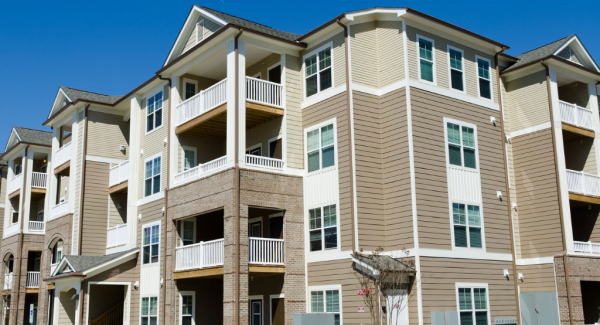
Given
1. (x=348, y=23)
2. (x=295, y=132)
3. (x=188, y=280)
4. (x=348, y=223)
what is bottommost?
(x=188, y=280)

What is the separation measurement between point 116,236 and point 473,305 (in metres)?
19.4

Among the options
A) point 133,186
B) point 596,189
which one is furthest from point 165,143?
point 596,189

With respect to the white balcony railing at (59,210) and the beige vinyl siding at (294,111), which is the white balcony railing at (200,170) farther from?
the white balcony railing at (59,210)

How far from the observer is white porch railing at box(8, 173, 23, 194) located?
44.1m

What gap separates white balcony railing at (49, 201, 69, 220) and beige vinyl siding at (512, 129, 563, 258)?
80.0ft

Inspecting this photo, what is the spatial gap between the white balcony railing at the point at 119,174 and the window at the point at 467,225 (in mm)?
17859

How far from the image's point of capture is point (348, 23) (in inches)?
973

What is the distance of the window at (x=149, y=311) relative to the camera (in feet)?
97.8

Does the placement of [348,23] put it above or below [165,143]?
above

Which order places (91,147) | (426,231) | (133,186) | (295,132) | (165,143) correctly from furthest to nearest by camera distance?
(91,147) < (133,186) < (165,143) < (295,132) < (426,231)

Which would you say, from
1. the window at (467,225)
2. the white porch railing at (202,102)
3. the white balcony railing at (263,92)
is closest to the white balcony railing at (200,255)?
the white porch railing at (202,102)

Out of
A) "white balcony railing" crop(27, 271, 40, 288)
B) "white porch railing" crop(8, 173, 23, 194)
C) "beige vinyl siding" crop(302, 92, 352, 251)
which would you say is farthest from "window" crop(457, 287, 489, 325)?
"white porch railing" crop(8, 173, 23, 194)

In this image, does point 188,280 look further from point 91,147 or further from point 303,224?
point 91,147

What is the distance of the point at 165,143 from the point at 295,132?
7808 mm
